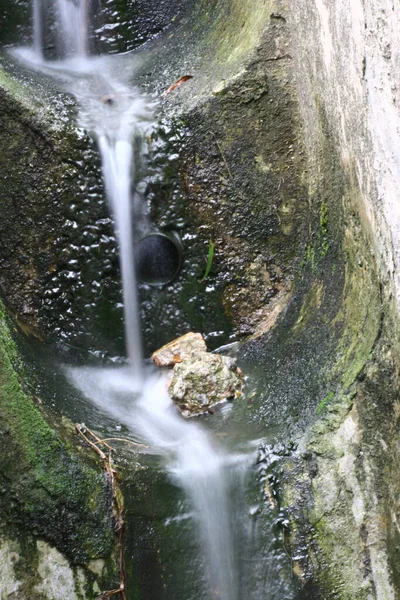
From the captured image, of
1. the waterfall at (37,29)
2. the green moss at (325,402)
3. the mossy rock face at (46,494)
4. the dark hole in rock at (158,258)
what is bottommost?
the mossy rock face at (46,494)

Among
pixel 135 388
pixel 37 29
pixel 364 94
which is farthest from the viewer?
pixel 37 29

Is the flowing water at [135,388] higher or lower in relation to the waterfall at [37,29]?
lower

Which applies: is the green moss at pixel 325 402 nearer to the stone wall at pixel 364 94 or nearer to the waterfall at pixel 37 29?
the stone wall at pixel 364 94

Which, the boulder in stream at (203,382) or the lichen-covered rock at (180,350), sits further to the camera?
the lichen-covered rock at (180,350)

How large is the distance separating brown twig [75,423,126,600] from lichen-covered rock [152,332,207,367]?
→ 741mm

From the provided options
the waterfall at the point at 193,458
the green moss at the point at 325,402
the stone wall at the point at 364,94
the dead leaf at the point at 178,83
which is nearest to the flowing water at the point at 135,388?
the waterfall at the point at 193,458

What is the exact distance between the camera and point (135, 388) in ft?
8.79

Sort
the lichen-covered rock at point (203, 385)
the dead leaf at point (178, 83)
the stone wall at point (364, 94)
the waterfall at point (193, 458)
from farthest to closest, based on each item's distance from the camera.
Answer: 1. the dead leaf at point (178, 83)
2. the lichen-covered rock at point (203, 385)
3. the waterfall at point (193, 458)
4. the stone wall at point (364, 94)

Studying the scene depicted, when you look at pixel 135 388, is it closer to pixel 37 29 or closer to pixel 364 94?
pixel 364 94

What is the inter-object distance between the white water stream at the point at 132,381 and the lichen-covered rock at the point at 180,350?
0.08 m

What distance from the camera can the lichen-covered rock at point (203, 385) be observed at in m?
2.45

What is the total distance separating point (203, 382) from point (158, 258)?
68 cm

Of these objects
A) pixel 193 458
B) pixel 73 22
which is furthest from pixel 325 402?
pixel 73 22

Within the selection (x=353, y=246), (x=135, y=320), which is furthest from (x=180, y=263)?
(x=353, y=246)
